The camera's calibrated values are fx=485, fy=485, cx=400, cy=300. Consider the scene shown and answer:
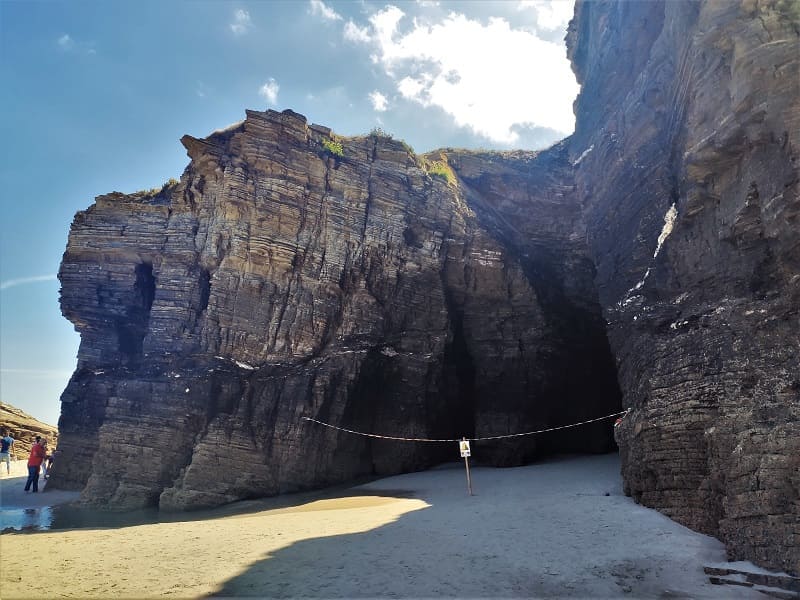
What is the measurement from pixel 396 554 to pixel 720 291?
981 centimetres

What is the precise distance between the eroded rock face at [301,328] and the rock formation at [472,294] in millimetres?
99

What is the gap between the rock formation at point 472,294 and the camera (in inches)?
429

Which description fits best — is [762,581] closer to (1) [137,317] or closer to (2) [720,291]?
→ (2) [720,291]

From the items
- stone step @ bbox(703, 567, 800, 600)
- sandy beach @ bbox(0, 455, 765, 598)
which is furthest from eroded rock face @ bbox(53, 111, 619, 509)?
stone step @ bbox(703, 567, 800, 600)

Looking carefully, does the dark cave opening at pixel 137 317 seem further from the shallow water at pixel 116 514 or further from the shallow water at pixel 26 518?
the shallow water at pixel 116 514

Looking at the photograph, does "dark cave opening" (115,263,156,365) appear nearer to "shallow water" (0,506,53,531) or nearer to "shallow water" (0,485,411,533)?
"shallow water" (0,506,53,531)

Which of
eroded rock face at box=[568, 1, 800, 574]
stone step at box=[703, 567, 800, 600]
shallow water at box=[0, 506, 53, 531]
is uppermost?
eroded rock face at box=[568, 1, 800, 574]

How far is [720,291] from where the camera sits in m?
11.9

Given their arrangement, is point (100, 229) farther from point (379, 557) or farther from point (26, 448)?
point (379, 557)

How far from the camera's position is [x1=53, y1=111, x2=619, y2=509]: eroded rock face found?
1806 centimetres

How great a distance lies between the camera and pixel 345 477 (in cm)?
1972

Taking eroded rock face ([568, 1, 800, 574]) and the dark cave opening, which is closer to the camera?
eroded rock face ([568, 1, 800, 574])

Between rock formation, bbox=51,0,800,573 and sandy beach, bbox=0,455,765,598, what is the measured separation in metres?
1.75

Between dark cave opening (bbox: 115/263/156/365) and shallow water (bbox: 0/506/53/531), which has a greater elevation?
dark cave opening (bbox: 115/263/156/365)
